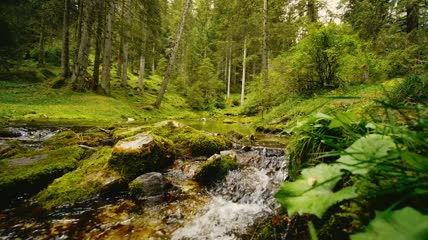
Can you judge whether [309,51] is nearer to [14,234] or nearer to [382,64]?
[382,64]

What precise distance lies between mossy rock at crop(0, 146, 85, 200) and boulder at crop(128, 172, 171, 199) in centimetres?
136

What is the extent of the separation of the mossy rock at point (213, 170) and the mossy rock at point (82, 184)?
146 cm

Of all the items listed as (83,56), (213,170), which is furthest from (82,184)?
(83,56)

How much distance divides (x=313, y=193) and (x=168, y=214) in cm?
340

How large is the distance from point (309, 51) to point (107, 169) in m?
9.65

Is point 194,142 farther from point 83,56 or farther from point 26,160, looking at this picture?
point 83,56

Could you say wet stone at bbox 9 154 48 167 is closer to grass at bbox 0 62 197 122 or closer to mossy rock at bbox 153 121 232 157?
mossy rock at bbox 153 121 232 157

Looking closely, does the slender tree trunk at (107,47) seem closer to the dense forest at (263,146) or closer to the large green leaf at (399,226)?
the dense forest at (263,146)

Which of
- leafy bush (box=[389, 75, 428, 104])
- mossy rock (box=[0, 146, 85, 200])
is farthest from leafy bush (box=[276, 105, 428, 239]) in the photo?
mossy rock (box=[0, 146, 85, 200])

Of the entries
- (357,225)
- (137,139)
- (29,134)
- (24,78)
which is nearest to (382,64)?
(137,139)

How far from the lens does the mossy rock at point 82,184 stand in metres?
4.23

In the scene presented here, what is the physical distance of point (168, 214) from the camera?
400cm

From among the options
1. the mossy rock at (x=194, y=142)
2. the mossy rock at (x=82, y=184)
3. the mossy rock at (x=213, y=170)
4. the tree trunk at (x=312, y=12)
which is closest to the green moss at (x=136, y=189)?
the mossy rock at (x=82, y=184)

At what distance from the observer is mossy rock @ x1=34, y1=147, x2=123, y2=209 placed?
4227 mm
